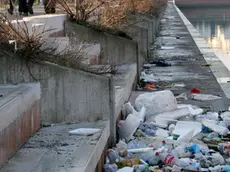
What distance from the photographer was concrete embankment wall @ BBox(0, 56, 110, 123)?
305 inches

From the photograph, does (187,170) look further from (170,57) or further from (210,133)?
(170,57)

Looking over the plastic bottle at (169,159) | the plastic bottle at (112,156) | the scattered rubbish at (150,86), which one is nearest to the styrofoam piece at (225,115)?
the plastic bottle at (169,159)

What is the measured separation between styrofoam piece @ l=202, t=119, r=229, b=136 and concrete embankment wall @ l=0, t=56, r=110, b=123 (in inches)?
80.5

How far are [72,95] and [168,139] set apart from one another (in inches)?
60.5

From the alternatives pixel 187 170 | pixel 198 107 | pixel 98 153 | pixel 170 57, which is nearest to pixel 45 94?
pixel 98 153

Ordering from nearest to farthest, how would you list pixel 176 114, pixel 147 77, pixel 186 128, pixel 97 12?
pixel 186 128 < pixel 176 114 < pixel 147 77 < pixel 97 12

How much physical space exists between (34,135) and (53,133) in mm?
256

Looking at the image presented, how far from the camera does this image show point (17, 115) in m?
6.25

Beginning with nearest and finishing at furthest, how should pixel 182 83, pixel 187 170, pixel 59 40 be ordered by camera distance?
pixel 187 170
pixel 59 40
pixel 182 83

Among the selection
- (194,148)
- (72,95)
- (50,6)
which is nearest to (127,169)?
(194,148)

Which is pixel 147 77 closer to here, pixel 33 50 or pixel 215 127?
pixel 215 127

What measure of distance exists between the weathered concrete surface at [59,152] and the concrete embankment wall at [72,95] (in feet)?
1.22

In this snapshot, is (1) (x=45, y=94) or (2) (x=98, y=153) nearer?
(2) (x=98, y=153)

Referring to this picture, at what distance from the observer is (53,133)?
7.21 meters
